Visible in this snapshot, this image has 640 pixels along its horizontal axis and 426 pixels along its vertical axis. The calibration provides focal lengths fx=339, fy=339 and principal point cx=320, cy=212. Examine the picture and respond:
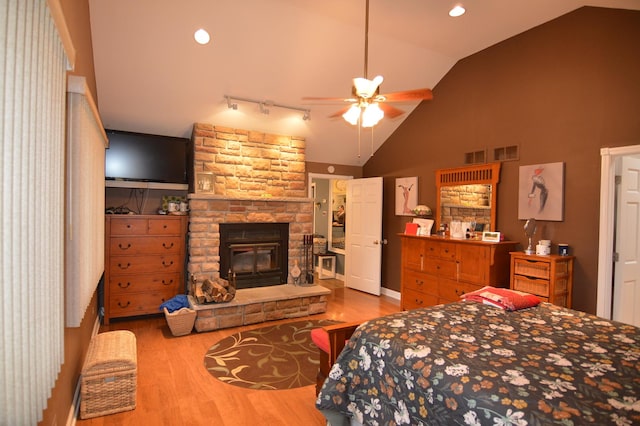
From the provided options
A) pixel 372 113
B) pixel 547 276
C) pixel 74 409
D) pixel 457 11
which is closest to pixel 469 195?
pixel 547 276

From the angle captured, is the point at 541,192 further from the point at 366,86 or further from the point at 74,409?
the point at 74,409

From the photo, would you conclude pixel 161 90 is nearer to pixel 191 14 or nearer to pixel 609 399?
pixel 191 14

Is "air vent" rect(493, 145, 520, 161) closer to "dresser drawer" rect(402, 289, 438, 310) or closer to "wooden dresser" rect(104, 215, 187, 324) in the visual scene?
"dresser drawer" rect(402, 289, 438, 310)

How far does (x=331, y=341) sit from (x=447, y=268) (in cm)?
255

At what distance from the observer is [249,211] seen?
4.89 meters

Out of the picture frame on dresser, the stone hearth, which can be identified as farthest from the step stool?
the picture frame on dresser

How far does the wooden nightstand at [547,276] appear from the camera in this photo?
11.0 feet

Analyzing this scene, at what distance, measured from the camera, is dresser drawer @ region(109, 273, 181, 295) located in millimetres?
4168

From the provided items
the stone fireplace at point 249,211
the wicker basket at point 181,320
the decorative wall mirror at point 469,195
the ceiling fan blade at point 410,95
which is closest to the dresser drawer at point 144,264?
the stone fireplace at point 249,211

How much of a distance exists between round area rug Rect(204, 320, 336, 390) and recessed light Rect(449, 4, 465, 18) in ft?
12.4

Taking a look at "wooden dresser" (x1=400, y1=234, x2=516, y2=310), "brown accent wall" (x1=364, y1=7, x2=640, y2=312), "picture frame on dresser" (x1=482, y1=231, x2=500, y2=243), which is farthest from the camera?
"picture frame on dresser" (x1=482, y1=231, x2=500, y2=243)

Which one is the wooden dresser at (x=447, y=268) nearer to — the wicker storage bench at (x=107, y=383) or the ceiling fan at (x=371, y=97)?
the ceiling fan at (x=371, y=97)

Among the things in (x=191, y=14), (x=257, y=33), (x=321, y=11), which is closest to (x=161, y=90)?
(x=191, y=14)

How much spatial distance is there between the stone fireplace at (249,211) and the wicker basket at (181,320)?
95mm
